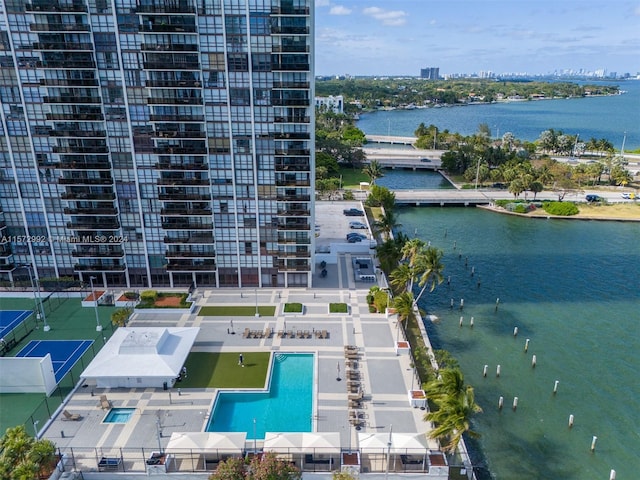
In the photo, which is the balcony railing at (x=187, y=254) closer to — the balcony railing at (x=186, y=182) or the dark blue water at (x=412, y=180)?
the balcony railing at (x=186, y=182)

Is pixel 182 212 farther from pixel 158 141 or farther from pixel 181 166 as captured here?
pixel 158 141

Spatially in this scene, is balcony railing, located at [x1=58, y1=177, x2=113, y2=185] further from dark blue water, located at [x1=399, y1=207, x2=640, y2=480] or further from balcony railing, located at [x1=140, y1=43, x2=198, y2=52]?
dark blue water, located at [x1=399, y1=207, x2=640, y2=480]

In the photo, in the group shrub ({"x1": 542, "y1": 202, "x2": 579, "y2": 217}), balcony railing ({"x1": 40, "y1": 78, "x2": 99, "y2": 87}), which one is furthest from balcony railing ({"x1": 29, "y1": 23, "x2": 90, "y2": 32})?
shrub ({"x1": 542, "y1": 202, "x2": 579, "y2": 217})

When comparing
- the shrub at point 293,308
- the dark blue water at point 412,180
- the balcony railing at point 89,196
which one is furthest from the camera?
the dark blue water at point 412,180

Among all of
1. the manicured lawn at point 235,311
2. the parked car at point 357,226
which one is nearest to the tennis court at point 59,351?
the manicured lawn at point 235,311

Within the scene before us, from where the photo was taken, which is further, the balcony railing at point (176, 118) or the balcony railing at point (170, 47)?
the balcony railing at point (176, 118)

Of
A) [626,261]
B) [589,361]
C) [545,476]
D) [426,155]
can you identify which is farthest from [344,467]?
[426,155]

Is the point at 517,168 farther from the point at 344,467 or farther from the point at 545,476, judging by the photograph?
the point at 344,467
